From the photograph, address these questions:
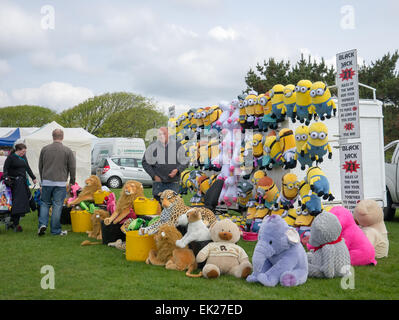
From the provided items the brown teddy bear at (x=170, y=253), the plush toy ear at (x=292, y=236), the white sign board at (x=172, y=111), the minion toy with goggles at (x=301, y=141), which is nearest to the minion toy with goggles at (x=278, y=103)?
the minion toy with goggles at (x=301, y=141)

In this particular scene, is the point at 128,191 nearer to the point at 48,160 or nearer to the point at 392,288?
the point at 48,160

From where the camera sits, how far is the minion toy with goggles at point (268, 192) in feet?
22.3

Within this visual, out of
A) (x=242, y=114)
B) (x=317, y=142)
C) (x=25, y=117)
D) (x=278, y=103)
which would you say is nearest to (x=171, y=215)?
(x=317, y=142)

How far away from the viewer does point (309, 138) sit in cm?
601

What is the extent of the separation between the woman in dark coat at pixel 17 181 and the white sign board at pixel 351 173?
561 cm

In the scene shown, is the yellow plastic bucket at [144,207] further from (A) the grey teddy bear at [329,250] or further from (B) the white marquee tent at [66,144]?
(B) the white marquee tent at [66,144]

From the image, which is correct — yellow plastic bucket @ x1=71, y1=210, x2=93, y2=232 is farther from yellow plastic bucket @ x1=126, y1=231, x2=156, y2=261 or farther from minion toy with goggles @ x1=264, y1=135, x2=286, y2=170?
minion toy with goggles @ x1=264, y1=135, x2=286, y2=170

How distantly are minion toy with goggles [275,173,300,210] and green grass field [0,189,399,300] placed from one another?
62.0 inches

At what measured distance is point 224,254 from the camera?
458 centimetres

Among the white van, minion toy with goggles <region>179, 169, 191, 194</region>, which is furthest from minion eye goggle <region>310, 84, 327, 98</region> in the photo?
the white van

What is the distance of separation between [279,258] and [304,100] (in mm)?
2796

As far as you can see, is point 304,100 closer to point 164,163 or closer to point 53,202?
point 164,163

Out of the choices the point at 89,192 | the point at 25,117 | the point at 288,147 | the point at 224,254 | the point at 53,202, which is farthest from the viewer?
the point at 25,117
